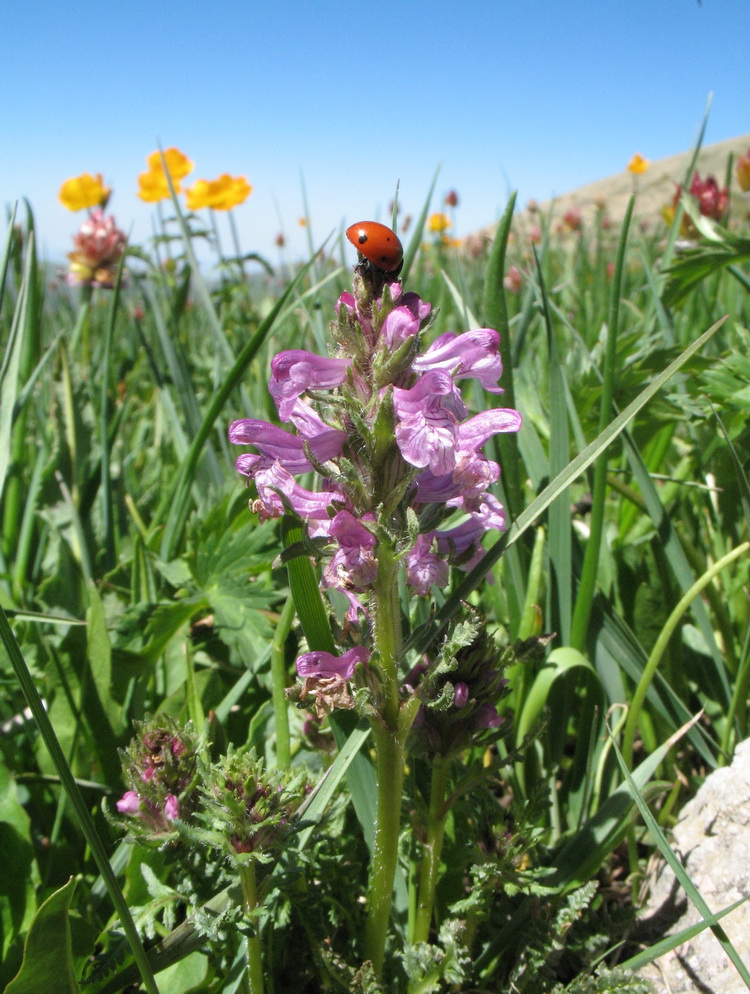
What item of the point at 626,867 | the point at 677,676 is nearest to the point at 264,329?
the point at 677,676

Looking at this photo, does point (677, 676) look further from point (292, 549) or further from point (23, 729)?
point (23, 729)

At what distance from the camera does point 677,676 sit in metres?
1.55

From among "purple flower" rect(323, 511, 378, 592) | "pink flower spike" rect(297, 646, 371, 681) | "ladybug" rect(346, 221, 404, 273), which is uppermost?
"ladybug" rect(346, 221, 404, 273)

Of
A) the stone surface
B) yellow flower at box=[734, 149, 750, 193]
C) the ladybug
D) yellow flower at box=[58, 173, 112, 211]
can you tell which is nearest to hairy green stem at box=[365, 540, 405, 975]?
the ladybug

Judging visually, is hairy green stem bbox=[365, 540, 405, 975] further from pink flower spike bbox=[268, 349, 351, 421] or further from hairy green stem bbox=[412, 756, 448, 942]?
pink flower spike bbox=[268, 349, 351, 421]

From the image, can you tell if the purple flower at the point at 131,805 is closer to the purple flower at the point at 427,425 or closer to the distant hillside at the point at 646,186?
the purple flower at the point at 427,425

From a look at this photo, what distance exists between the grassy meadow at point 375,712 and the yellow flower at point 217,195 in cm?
254

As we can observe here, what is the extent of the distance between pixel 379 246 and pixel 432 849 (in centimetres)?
83

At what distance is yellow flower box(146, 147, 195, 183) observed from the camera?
482 cm

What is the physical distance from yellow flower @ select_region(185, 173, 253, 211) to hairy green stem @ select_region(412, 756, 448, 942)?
4.23 metres

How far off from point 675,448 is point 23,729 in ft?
6.78

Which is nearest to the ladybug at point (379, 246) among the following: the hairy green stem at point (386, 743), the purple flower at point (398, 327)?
the purple flower at point (398, 327)

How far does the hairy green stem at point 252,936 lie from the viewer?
0.98 m

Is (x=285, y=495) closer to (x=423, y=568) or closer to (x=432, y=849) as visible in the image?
(x=423, y=568)
